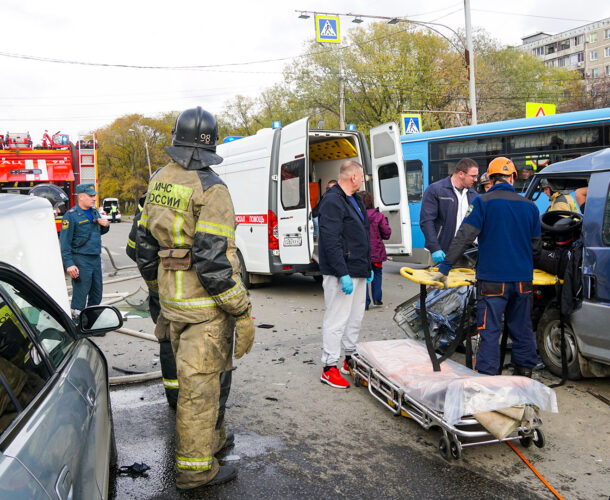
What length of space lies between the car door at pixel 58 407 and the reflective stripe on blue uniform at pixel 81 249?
444 centimetres

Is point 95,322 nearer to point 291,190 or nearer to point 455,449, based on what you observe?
point 455,449

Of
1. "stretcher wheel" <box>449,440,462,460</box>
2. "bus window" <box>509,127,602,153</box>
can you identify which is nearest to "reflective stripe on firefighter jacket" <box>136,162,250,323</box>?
"stretcher wheel" <box>449,440,462,460</box>

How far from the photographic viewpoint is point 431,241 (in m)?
6.52

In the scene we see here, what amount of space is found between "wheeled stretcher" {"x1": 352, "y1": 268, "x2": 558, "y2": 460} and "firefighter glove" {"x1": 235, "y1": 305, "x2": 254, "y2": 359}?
51.9 inches

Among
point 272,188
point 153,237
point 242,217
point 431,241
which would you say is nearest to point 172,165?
point 153,237

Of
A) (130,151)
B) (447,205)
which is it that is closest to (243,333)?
(447,205)

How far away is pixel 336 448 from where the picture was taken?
3.82 metres

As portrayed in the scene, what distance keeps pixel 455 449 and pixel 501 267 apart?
153 centimetres

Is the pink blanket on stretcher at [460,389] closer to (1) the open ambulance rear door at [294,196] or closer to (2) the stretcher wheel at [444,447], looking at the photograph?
(2) the stretcher wheel at [444,447]

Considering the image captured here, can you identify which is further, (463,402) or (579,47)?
(579,47)

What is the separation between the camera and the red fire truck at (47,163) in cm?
1378

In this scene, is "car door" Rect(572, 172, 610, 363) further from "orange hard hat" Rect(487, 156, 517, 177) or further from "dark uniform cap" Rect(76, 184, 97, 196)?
"dark uniform cap" Rect(76, 184, 97, 196)

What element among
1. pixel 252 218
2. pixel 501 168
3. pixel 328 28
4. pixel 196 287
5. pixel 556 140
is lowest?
pixel 196 287

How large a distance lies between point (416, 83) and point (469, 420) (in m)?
32.4
